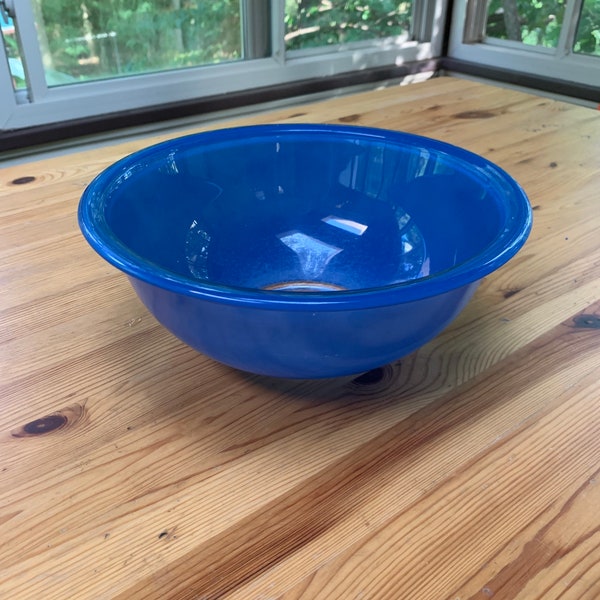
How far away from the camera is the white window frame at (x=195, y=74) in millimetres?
1136

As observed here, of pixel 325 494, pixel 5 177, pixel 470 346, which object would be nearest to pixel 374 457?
pixel 325 494

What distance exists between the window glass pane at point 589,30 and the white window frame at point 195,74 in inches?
13.9

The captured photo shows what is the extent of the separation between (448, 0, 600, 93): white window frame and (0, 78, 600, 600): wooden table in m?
1.09

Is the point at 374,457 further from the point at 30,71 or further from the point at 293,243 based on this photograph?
the point at 30,71

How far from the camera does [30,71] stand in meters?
1.14

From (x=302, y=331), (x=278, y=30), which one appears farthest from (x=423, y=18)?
(x=302, y=331)

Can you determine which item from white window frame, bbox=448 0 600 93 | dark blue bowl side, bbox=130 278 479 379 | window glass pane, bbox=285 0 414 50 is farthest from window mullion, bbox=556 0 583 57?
dark blue bowl side, bbox=130 278 479 379

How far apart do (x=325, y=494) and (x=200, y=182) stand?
1.09ft

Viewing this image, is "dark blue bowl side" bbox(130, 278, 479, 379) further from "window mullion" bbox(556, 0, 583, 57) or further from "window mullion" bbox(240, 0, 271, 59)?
"window mullion" bbox(556, 0, 583, 57)

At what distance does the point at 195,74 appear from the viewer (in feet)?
4.42

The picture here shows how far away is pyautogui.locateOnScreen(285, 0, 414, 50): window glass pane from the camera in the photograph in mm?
1484

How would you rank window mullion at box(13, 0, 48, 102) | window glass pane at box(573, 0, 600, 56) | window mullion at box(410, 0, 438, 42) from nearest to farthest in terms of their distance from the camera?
window mullion at box(13, 0, 48, 102) < window glass pane at box(573, 0, 600, 56) < window mullion at box(410, 0, 438, 42)

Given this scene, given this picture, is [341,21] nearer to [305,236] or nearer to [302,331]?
[305,236]

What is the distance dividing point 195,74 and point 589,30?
0.95 m
